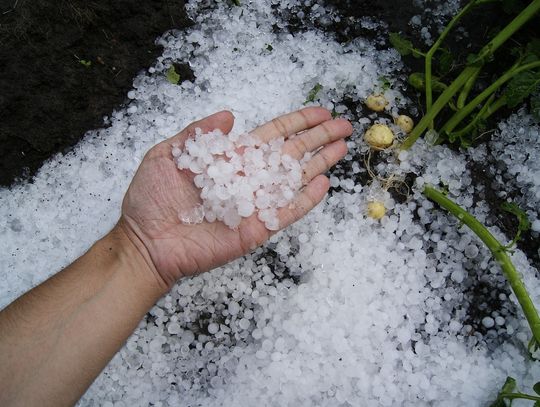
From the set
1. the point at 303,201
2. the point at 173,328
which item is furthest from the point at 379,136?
the point at 173,328

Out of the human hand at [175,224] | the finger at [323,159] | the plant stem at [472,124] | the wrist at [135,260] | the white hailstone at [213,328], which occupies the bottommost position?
the white hailstone at [213,328]

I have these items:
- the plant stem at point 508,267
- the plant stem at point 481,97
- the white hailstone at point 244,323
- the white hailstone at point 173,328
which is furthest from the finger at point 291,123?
the white hailstone at point 173,328

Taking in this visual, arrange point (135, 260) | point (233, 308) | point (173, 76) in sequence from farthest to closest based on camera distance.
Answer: point (173, 76) → point (233, 308) → point (135, 260)

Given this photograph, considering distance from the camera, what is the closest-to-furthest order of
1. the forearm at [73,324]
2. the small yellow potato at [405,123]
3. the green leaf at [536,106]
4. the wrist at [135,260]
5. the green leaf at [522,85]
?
the forearm at [73,324] → the wrist at [135,260] → the green leaf at [522,85] → the green leaf at [536,106] → the small yellow potato at [405,123]

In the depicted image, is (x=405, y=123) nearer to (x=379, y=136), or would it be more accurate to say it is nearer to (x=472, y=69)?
(x=379, y=136)

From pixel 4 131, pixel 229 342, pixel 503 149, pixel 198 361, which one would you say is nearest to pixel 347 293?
pixel 229 342

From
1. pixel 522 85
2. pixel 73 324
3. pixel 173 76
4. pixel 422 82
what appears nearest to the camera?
pixel 73 324

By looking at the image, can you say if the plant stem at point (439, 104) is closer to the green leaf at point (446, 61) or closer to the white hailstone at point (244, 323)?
the green leaf at point (446, 61)
